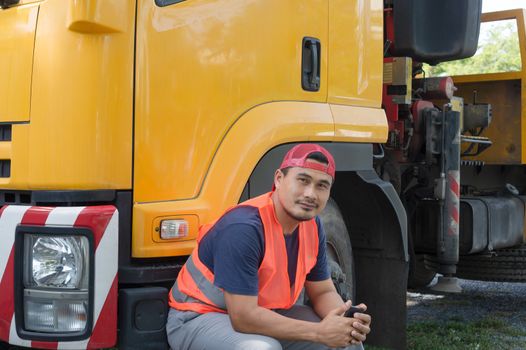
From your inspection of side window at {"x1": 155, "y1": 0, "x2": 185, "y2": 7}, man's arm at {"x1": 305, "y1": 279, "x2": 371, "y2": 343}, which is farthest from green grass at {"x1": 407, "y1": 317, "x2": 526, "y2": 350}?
side window at {"x1": 155, "y1": 0, "x2": 185, "y2": 7}

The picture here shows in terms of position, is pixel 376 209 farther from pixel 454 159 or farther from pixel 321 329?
pixel 321 329

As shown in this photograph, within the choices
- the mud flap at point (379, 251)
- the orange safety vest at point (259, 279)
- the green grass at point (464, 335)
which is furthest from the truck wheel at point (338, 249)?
the green grass at point (464, 335)

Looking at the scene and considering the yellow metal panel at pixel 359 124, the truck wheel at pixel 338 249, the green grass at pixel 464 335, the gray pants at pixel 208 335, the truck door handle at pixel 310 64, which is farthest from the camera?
the green grass at pixel 464 335

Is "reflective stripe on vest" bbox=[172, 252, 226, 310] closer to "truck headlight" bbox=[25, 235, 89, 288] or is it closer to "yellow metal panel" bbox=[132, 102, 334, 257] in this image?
"yellow metal panel" bbox=[132, 102, 334, 257]

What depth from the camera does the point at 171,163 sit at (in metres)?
2.98

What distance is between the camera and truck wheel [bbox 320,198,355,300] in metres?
3.71

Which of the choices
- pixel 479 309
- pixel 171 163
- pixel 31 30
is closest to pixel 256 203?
pixel 171 163

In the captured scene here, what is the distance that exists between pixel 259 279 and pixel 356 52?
139 cm

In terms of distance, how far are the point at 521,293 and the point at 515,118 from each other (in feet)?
8.47

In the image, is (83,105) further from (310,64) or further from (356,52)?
(356,52)

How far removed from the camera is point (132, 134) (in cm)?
289

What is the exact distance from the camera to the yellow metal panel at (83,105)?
283 cm

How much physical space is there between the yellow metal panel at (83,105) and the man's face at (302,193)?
609 millimetres

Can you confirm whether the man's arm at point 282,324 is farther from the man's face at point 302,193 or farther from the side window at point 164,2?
the side window at point 164,2
